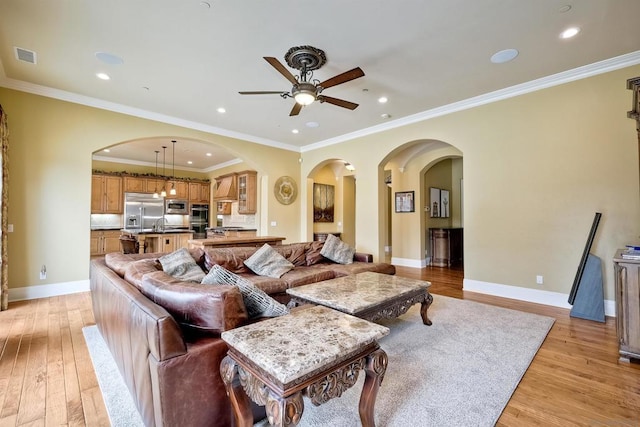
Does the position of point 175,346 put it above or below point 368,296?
above

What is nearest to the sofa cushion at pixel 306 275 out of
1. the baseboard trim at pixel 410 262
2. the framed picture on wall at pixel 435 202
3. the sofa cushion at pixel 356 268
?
the sofa cushion at pixel 356 268

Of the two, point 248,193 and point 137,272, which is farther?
point 248,193

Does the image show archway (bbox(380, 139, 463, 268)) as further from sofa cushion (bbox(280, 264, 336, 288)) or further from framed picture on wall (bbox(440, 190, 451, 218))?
sofa cushion (bbox(280, 264, 336, 288))

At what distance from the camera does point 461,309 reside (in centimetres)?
367

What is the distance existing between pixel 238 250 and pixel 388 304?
2.19 meters

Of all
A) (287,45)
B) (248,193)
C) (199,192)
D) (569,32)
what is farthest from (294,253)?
(199,192)

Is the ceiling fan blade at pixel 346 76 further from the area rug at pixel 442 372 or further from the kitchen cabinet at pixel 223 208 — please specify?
the kitchen cabinet at pixel 223 208

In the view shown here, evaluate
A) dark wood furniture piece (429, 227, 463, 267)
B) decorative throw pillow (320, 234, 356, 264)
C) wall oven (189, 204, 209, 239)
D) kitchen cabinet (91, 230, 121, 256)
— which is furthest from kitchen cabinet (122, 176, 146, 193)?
dark wood furniture piece (429, 227, 463, 267)

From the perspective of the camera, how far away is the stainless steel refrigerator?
8711 millimetres

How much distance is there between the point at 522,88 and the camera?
4.04m

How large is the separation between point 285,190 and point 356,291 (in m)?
4.79

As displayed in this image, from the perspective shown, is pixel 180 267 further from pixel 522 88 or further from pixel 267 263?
pixel 522 88

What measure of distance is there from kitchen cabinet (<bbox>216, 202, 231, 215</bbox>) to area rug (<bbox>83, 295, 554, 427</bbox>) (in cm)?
663

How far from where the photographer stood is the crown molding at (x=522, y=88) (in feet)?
11.0
